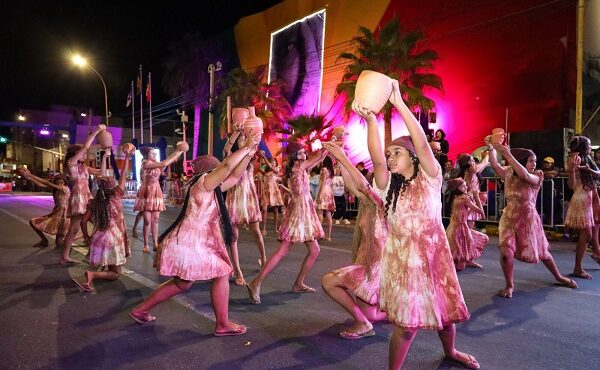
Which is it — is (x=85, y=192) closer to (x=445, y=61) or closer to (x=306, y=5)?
(x=445, y=61)

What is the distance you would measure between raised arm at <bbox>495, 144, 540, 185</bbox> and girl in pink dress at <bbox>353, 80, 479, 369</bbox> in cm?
237

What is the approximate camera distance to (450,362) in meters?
3.95

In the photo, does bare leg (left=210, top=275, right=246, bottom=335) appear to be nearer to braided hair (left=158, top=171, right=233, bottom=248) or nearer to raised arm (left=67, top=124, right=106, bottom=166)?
braided hair (left=158, top=171, right=233, bottom=248)

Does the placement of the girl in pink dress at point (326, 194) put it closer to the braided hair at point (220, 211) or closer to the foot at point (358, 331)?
the foot at point (358, 331)

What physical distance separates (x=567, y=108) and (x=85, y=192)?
60.3 ft

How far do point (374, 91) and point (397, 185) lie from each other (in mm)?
779

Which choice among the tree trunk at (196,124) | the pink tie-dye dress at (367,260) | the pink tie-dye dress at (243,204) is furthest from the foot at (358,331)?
the tree trunk at (196,124)

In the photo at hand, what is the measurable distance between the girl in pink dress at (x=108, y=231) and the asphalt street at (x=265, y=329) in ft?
0.92

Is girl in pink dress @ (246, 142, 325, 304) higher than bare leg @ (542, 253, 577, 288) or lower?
higher

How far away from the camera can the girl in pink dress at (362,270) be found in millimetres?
4273

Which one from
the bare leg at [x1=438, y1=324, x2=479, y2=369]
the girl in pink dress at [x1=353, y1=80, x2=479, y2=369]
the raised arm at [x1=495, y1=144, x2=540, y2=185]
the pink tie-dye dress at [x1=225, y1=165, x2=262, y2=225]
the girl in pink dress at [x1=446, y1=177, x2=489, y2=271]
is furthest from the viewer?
the girl in pink dress at [x1=446, y1=177, x2=489, y2=271]

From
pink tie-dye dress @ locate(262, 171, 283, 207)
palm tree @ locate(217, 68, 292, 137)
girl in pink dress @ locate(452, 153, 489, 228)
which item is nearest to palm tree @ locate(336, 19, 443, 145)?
pink tie-dye dress @ locate(262, 171, 283, 207)

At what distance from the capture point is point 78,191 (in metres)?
8.84

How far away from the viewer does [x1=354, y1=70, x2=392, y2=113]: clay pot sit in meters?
2.91
